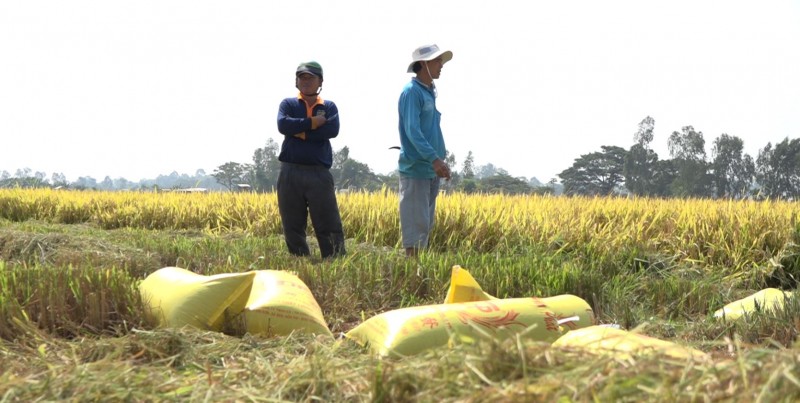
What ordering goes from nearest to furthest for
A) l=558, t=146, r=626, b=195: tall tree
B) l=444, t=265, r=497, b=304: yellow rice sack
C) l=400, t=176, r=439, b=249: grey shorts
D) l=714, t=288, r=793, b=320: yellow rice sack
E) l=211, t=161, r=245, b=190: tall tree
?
l=444, t=265, r=497, b=304: yellow rice sack
l=714, t=288, r=793, b=320: yellow rice sack
l=400, t=176, r=439, b=249: grey shorts
l=558, t=146, r=626, b=195: tall tree
l=211, t=161, r=245, b=190: tall tree

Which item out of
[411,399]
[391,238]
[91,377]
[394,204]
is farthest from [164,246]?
[411,399]

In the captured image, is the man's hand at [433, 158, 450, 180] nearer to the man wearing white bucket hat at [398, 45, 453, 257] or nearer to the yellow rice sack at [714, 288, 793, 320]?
the man wearing white bucket hat at [398, 45, 453, 257]

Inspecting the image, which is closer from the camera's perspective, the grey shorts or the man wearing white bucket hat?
the man wearing white bucket hat

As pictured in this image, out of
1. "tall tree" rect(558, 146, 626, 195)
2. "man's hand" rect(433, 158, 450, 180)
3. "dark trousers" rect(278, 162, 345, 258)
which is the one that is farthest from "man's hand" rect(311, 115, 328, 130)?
"tall tree" rect(558, 146, 626, 195)

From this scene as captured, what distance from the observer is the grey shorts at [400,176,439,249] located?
17.2 feet

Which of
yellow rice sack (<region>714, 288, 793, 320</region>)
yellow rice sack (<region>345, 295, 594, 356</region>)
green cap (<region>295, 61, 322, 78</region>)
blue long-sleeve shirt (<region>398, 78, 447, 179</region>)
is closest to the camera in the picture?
yellow rice sack (<region>345, 295, 594, 356</region>)

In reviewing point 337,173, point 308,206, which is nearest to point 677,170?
point 337,173

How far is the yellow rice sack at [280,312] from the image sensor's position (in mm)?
2771

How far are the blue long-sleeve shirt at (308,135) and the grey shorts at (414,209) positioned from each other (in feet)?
2.20

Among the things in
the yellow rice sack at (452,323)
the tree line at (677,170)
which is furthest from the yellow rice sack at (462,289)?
the tree line at (677,170)

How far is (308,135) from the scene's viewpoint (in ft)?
17.8

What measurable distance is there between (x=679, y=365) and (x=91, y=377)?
1.32 meters

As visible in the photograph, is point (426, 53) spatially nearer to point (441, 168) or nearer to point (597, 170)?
point (441, 168)

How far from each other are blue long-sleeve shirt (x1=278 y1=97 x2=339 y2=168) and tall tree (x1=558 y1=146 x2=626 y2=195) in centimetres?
9570
